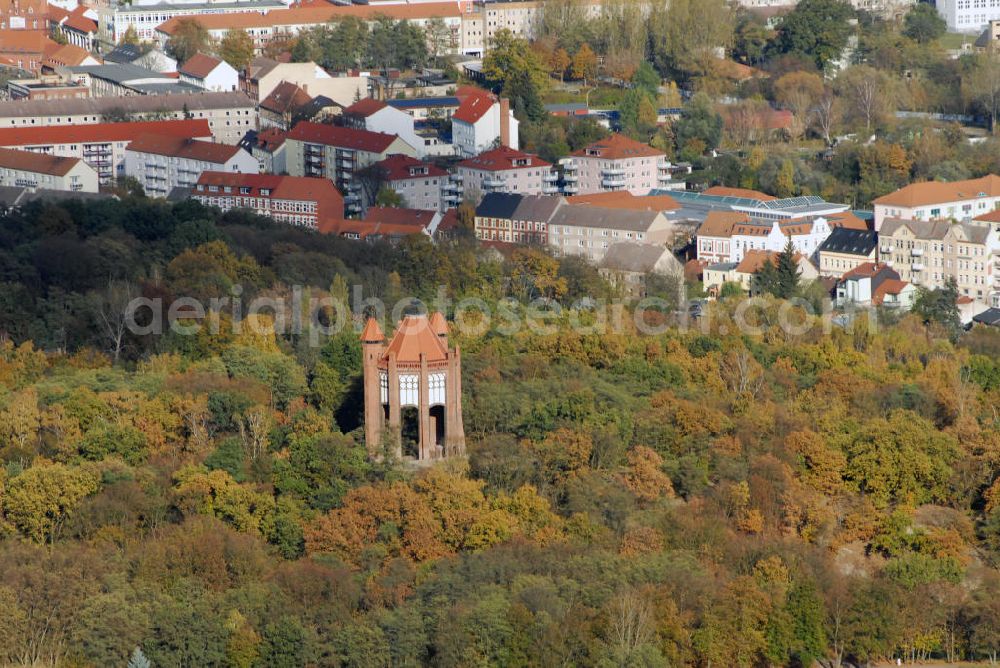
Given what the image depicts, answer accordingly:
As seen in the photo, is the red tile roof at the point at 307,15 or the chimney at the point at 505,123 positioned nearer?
the chimney at the point at 505,123

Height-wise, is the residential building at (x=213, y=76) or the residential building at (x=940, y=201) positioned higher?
the residential building at (x=213, y=76)

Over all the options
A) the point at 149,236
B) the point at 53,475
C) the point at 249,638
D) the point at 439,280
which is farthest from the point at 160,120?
the point at 249,638

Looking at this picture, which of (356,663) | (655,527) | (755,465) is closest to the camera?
(356,663)

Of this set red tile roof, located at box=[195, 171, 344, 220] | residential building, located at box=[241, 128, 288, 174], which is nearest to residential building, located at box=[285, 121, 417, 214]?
residential building, located at box=[241, 128, 288, 174]

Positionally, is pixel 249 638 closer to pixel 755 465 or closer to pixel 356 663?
pixel 356 663

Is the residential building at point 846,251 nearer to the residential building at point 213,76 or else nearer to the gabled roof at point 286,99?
the gabled roof at point 286,99

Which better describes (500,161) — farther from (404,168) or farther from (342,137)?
(342,137)

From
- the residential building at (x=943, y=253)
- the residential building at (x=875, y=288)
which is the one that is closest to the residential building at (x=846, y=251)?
the residential building at (x=943, y=253)
